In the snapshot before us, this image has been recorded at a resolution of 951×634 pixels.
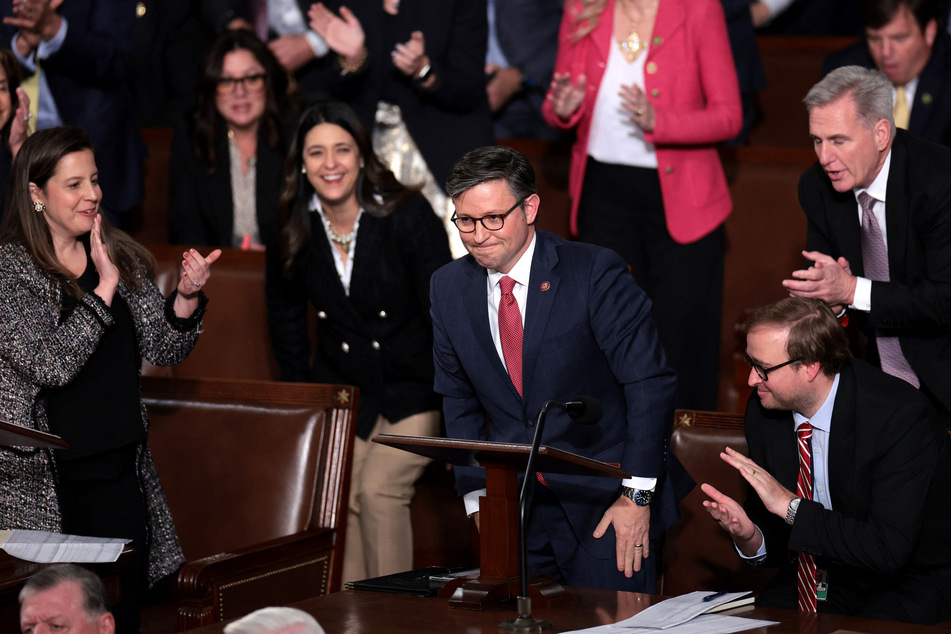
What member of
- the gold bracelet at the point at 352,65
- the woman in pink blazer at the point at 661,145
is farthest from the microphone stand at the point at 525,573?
the gold bracelet at the point at 352,65

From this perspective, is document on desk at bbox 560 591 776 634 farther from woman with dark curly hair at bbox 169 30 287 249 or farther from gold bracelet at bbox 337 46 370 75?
gold bracelet at bbox 337 46 370 75

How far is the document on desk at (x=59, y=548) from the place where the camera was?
2578mm

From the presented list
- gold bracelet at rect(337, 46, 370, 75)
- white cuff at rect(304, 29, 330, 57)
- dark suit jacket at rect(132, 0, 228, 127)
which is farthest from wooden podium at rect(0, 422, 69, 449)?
dark suit jacket at rect(132, 0, 228, 127)

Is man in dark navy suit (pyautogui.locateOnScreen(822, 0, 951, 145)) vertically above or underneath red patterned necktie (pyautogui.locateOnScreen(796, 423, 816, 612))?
above

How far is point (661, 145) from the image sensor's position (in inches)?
156

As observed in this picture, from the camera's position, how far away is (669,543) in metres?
3.09

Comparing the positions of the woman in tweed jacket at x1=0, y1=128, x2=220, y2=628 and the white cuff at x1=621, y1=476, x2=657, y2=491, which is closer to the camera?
the white cuff at x1=621, y1=476, x2=657, y2=491

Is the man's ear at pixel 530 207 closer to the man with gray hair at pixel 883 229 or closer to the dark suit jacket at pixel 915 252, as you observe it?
the man with gray hair at pixel 883 229

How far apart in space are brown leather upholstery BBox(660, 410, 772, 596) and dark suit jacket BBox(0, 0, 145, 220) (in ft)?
8.17

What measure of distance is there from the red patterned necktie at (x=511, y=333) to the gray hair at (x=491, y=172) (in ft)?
0.76

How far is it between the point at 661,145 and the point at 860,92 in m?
1.09

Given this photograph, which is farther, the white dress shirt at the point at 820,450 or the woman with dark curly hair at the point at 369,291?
the woman with dark curly hair at the point at 369,291

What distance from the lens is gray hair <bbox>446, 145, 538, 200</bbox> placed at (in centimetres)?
261

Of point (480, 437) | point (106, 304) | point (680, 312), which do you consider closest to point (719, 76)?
point (680, 312)
